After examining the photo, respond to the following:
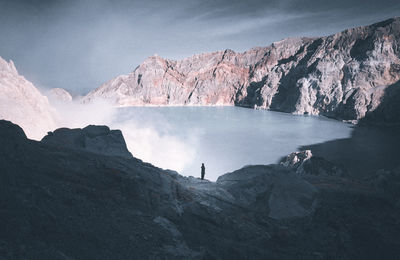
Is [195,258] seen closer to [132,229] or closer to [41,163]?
[132,229]

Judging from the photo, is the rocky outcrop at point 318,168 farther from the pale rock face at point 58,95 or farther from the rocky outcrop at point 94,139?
the pale rock face at point 58,95

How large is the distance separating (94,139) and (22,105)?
1834 cm

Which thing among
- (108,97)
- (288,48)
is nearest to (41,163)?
(108,97)

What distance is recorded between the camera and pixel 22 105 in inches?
A: 1187

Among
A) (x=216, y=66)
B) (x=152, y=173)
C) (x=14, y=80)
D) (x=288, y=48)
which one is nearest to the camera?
(x=152, y=173)

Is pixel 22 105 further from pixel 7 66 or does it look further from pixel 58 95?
pixel 58 95

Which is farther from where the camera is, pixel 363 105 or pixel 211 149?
pixel 363 105

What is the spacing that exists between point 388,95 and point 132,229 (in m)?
88.1

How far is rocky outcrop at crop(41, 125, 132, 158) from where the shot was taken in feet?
56.1

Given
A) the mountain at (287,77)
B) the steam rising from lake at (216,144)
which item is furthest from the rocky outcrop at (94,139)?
the mountain at (287,77)

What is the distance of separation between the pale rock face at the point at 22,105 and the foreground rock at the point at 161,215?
22.1 m

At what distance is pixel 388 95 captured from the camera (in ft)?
240

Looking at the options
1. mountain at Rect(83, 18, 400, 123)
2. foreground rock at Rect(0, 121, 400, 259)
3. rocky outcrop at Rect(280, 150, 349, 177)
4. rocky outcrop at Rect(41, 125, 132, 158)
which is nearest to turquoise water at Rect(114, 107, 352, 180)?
rocky outcrop at Rect(280, 150, 349, 177)

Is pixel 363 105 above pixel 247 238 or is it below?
above
